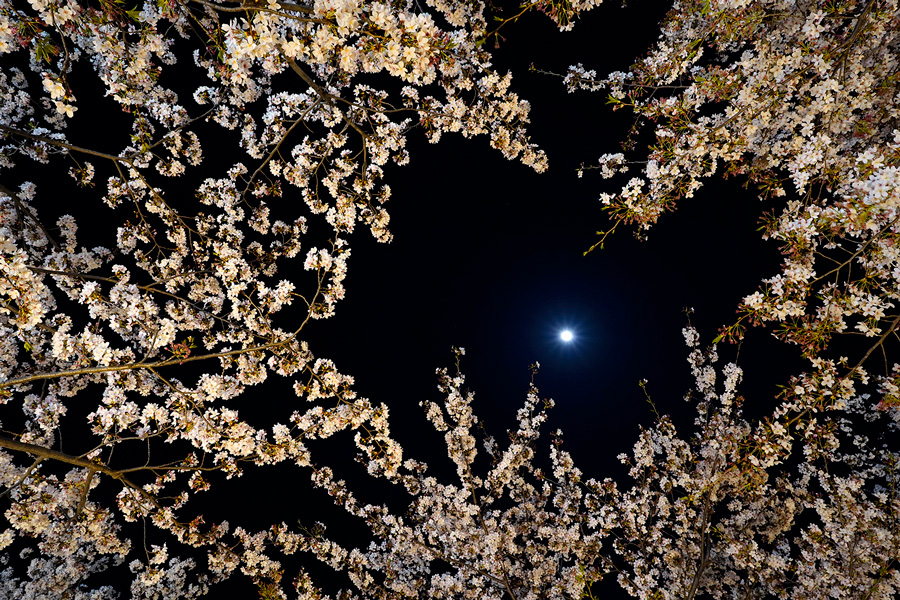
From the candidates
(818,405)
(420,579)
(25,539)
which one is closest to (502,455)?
(420,579)

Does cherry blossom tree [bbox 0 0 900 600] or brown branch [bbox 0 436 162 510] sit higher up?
cherry blossom tree [bbox 0 0 900 600]

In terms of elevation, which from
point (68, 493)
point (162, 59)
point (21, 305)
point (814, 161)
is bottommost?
point (68, 493)

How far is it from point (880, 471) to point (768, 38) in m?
9.24

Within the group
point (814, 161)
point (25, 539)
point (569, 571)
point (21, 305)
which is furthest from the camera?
point (569, 571)

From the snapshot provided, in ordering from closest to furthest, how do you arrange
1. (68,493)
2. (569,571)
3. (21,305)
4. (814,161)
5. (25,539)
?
1. (21,305)
2. (814,161)
3. (68,493)
4. (25,539)
5. (569,571)

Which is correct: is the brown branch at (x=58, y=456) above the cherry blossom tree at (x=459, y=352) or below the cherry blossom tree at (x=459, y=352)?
below

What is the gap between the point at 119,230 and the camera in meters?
5.85

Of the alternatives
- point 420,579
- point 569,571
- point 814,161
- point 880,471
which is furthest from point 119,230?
point 880,471

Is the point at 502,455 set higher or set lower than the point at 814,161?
lower

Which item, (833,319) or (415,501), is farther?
(415,501)

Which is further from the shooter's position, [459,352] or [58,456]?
[459,352]

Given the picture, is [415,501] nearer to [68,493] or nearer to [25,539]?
[68,493]

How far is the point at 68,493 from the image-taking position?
567cm

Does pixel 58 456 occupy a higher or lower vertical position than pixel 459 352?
lower
